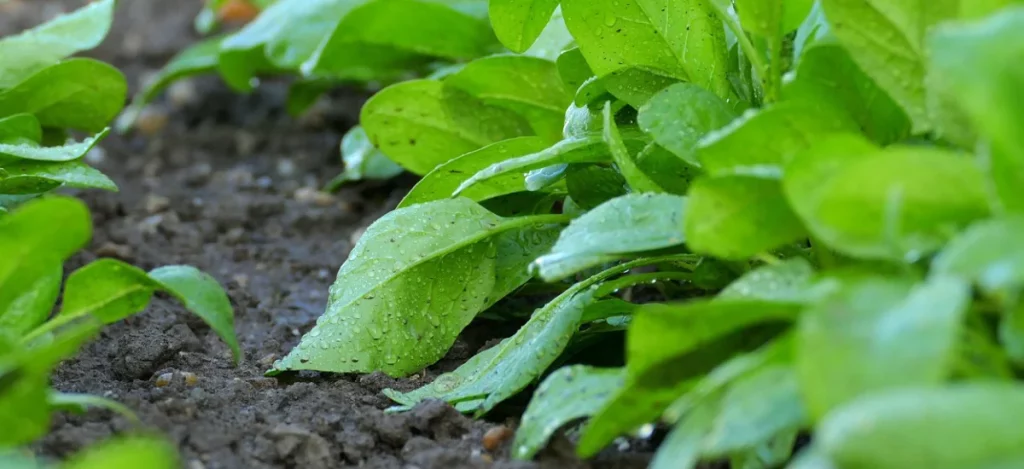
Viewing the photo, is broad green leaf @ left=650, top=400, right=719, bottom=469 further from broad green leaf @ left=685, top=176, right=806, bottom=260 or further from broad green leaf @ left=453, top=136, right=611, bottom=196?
broad green leaf @ left=453, top=136, right=611, bottom=196

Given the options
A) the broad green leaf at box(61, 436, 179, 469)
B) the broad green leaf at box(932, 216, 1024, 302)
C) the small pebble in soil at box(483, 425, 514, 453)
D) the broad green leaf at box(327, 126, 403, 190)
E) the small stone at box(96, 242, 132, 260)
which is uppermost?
the broad green leaf at box(932, 216, 1024, 302)

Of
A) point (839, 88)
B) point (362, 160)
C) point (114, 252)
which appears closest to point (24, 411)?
point (839, 88)

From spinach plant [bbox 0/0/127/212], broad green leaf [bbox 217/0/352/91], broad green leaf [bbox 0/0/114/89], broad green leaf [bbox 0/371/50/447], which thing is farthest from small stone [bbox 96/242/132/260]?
broad green leaf [bbox 0/371/50/447]

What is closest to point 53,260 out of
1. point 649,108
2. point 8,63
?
point 649,108

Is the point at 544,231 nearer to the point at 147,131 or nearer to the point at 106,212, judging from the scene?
the point at 106,212

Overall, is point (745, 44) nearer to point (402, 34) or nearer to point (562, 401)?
point (562, 401)

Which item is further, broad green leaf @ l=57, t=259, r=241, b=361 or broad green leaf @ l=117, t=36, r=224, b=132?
broad green leaf @ l=117, t=36, r=224, b=132
